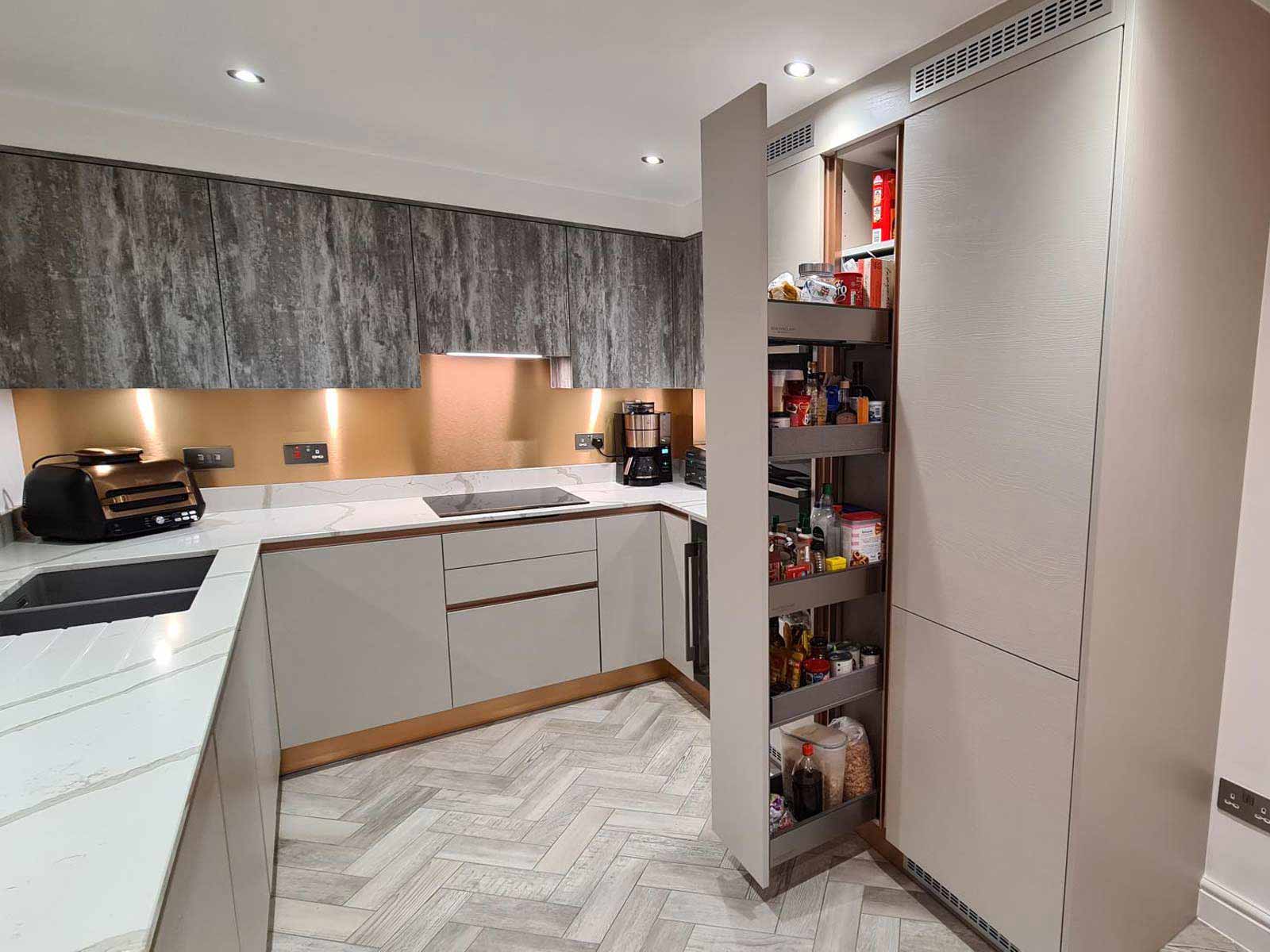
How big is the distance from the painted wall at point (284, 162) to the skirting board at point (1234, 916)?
3.10 metres

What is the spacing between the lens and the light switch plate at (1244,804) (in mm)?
1584

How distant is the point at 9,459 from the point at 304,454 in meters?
0.96

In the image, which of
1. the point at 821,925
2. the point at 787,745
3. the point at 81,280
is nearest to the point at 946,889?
the point at 821,925

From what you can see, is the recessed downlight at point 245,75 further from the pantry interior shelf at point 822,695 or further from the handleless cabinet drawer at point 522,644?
the pantry interior shelf at point 822,695

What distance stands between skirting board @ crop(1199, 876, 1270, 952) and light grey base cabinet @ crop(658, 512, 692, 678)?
171cm

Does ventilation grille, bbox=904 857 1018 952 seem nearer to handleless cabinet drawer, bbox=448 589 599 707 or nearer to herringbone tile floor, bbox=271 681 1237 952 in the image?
herringbone tile floor, bbox=271 681 1237 952

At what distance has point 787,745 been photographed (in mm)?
1964

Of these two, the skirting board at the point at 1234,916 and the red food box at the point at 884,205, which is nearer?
the skirting board at the point at 1234,916

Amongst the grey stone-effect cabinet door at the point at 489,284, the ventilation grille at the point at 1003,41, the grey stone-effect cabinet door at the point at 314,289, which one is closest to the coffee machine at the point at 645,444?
the grey stone-effect cabinet door at the point at 489,284

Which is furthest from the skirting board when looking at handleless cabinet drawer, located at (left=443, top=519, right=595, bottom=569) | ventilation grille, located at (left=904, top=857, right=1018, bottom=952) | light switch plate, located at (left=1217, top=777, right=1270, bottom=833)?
handleless cabinet drawer, located at (left=443, top=519, right=595, bottom=569)

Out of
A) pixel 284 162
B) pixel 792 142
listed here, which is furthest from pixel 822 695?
pixel 284 162

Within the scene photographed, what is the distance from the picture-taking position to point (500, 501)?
302 centimetres

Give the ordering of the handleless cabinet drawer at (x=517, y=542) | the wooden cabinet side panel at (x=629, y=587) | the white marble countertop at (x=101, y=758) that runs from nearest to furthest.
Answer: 1. the white marble countertop at (x=101, y=758)
2. the handleless cabinet drawer at (x=517, y=542)
3. the wooden cabinet side panel at (x=629, y=587)

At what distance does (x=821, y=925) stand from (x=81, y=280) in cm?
315
